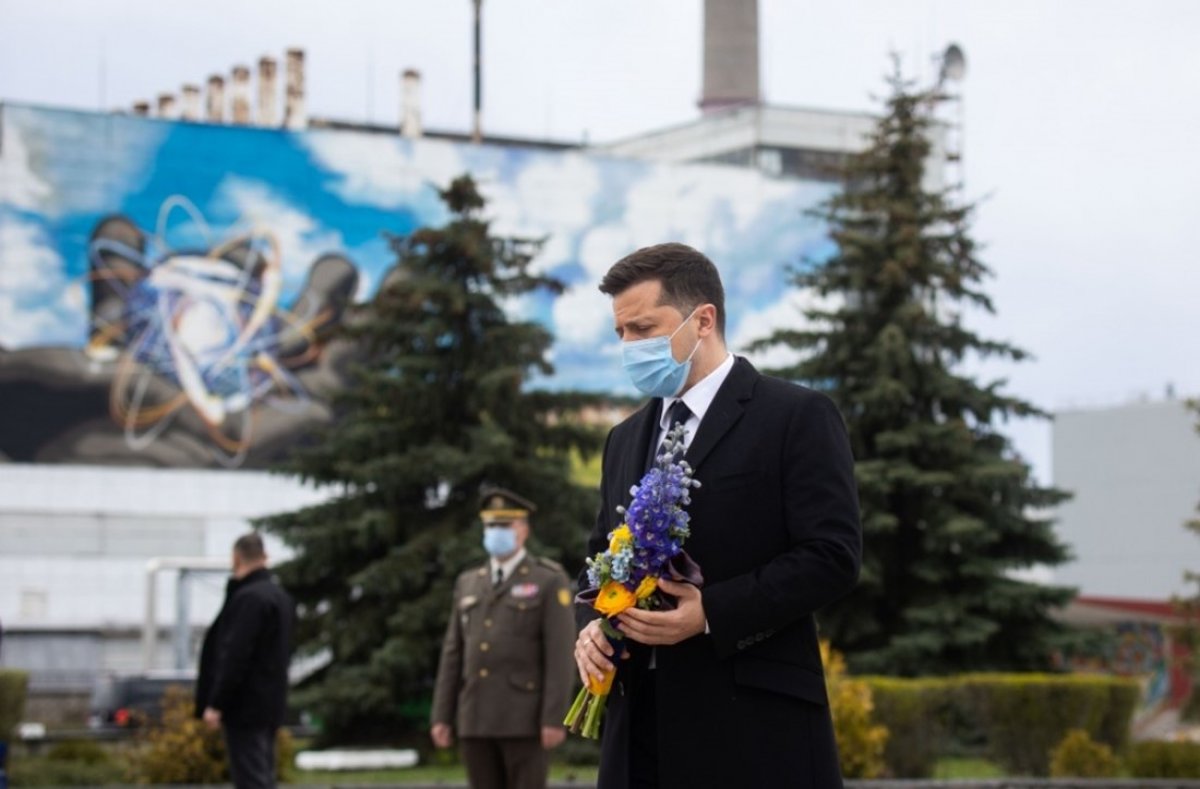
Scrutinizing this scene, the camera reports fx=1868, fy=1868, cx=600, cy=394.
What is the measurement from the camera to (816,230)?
7119 cm

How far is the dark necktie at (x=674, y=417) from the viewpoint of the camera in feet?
16.1

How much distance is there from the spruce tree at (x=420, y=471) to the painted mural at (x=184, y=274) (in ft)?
106

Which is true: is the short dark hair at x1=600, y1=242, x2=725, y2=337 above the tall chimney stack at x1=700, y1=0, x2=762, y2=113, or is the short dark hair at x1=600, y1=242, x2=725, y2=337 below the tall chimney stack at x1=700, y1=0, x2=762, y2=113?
below

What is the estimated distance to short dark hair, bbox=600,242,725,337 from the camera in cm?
477

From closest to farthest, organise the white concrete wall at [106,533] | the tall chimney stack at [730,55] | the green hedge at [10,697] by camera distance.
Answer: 1. the green hedge at [10,697]
2. the white concrete wall at [106,533]
3. the tall chimney stack at [730,55]

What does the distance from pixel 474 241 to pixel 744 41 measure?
2374 inches

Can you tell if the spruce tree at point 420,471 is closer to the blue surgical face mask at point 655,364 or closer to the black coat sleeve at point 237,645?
the black coat sleeve at point 237,645

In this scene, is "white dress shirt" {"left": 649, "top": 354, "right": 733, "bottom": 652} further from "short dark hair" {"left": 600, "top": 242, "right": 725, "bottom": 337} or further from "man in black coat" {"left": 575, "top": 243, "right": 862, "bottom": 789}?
"short dark hair" {"left": 600, "top": 242, "right": 725, "bottom": 337}

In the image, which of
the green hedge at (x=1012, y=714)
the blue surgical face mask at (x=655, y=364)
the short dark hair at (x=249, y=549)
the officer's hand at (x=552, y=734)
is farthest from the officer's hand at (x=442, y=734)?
the green hedge at (x=1012, y=714)

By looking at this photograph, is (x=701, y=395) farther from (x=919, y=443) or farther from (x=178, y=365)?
(x=178, y=365)

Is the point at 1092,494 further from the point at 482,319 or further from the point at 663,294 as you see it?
the point at 663,294

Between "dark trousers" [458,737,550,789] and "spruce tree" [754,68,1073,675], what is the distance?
1398cm

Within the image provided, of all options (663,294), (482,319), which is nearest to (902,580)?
(482,319)

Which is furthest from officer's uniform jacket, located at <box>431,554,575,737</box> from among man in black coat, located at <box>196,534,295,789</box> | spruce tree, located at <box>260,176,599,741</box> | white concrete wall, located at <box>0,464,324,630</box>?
white concrete wall, located at <box>0,464,324,630</box>
